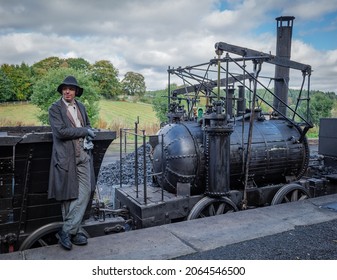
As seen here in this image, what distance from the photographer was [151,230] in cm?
470

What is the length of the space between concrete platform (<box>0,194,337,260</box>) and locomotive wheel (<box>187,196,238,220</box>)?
549 mm

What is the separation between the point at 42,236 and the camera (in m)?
4.28

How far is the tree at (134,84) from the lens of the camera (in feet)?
138

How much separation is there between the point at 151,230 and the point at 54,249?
54.8 inches

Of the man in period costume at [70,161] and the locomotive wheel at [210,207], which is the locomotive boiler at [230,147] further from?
the man in period costume at [70,161]

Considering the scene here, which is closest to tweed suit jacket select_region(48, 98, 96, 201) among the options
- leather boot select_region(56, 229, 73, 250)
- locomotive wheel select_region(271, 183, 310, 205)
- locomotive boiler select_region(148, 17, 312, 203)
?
leather boot select_region(56, 229, 73, 250)

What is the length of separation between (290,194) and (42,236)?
17.9 ft

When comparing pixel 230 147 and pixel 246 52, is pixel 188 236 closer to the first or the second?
pixel 230 147

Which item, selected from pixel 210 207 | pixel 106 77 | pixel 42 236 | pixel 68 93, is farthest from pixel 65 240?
pixel 106 77

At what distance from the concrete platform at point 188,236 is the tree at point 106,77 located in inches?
1384

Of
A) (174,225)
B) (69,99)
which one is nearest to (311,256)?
(174,225)
